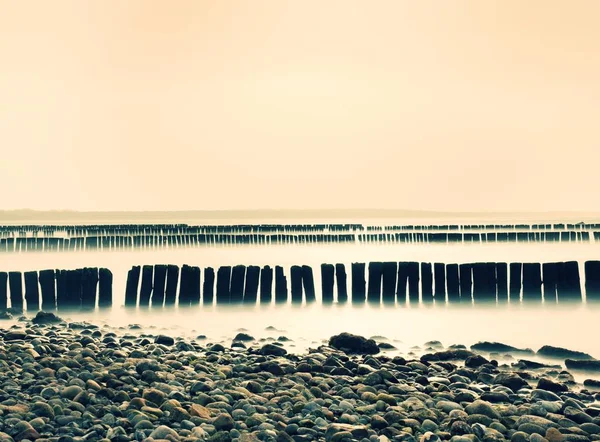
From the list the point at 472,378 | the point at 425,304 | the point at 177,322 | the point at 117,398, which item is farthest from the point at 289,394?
the point at 425,304

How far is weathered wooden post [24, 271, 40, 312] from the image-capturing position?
1803 cm

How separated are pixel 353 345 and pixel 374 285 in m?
6.53

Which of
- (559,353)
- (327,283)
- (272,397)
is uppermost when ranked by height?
(327,283)

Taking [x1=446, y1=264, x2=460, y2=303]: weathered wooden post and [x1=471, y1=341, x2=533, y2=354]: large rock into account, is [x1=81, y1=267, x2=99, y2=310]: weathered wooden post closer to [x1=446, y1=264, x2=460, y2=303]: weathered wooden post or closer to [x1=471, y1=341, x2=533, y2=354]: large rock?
[x1=446, y1=264, x2=460, y2=303]: weathered wooden post

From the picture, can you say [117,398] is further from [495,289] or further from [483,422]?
[495,289]

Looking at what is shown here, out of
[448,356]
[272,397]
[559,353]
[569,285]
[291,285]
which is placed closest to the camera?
[272,397]

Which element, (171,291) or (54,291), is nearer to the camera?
(54,291)

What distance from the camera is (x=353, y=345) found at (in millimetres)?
12703

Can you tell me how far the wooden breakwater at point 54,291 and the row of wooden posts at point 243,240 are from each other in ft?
99.0

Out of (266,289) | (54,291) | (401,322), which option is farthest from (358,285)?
(54,291)

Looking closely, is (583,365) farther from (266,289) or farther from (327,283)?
(266,289)

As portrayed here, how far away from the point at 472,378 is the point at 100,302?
34.1 feet

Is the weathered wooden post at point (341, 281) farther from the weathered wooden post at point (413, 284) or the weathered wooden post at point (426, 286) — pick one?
the weathered wooden post at point (426, 286)

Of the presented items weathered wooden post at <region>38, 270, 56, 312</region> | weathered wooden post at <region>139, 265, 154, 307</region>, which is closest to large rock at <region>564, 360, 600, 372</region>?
weathered wooden post at <region>139, 265, 154, 307</region>
